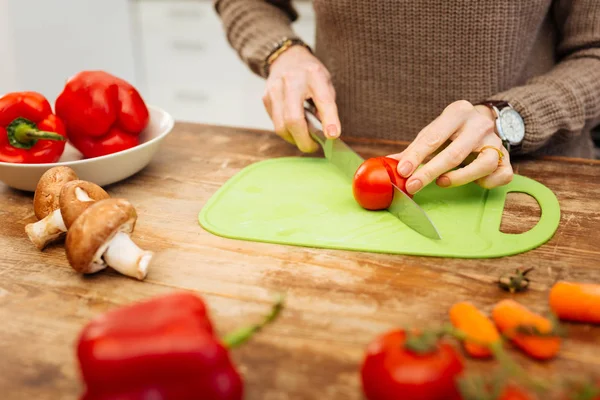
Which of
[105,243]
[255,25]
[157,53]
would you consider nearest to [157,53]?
[157,53]

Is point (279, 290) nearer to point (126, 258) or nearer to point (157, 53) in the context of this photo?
point (126, 258)

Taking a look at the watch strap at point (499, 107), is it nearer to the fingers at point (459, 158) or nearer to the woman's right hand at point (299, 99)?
the fingers at point (459, 158)

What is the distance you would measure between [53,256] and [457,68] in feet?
3.18

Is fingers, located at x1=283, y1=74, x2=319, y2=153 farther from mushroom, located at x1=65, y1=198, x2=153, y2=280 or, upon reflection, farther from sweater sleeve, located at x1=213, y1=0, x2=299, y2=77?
mushroom, located at x1=65, y1=198, x2=153, y2=280

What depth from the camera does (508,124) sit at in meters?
1.29

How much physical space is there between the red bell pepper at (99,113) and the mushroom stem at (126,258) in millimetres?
414

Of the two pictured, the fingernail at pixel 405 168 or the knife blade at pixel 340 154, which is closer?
the fingernail at pixel 405 168

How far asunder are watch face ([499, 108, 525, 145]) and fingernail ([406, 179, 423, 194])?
282 millimetres

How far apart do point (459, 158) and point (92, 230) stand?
25.6 inches

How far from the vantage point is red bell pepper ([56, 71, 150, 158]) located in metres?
1.27

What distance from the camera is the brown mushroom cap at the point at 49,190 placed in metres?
1.08

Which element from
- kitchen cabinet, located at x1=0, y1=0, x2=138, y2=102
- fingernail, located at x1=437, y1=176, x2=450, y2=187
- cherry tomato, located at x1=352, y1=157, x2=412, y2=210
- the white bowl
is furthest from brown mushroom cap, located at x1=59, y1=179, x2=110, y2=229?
kitchen cabinet, located at x1=0, y1=0, x2=138, y2=102

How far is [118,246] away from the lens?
0.94 metres

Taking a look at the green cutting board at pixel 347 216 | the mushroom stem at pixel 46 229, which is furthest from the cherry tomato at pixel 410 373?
the mushroom stem at pixel 46 229
